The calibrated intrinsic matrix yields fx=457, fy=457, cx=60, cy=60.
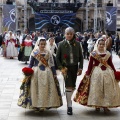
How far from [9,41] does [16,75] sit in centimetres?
904

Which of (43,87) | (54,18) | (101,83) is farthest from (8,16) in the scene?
(101,83)

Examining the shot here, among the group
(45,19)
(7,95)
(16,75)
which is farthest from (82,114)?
(45,19)

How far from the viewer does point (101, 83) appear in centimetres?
883

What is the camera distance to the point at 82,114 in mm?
8977

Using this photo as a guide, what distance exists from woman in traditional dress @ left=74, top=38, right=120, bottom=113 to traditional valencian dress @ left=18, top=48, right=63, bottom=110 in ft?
1.75

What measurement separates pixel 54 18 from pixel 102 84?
1651 inches

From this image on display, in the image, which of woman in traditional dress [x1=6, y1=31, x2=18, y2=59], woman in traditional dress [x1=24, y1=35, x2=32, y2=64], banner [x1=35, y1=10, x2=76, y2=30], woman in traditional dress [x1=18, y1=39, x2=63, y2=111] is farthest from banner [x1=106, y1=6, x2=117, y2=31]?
woman in traditional dress [x1=18, y1=39, x2=63, y2=111]

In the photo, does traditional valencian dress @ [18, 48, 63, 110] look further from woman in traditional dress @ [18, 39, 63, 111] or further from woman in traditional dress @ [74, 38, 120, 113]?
woman in traditional dress @ [74, 38, 120, 113]

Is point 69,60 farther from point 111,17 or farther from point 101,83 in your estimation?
point 111,17

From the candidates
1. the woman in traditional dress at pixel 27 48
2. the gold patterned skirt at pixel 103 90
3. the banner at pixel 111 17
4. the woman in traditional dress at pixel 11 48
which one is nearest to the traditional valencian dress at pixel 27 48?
the woman in traditional dress at pixel 27 48

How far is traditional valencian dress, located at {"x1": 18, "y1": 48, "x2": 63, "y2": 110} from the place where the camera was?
873cm

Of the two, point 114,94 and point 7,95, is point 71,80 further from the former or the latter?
point 7,95

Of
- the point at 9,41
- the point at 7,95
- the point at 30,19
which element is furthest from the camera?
the point at 30,19

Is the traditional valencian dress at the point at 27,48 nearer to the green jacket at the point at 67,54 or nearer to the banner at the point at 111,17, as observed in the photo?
the green jacket at the point at 67,54
